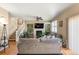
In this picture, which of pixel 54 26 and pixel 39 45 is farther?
pixel 39 45

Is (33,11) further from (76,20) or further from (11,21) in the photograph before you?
(76,20)

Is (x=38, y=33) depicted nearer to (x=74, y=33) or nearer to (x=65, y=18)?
(x=65, y=18)

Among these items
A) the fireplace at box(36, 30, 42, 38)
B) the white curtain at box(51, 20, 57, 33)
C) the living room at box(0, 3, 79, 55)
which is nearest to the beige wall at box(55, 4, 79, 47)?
the living room at box(0, 3, 79, 55)

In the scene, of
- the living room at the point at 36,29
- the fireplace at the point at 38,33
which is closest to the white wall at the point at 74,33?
the living room at the point at 36,29

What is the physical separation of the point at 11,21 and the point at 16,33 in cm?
34

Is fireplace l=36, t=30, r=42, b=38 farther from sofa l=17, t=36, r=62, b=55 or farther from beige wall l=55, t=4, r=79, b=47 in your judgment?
beige wall l=55, t=4, r=79, b=47

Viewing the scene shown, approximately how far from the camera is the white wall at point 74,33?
122 inches

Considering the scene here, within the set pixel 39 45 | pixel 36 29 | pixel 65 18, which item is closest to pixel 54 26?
pixel 65 18

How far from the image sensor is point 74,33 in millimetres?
3195

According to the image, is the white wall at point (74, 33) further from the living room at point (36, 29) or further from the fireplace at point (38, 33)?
the fireplace at point (38, 33)

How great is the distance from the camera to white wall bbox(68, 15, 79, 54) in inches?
122

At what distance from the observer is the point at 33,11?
9.85 ft

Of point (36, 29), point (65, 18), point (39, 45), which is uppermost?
point (65, 18)

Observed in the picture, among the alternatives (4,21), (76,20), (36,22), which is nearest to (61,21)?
(76,20)
